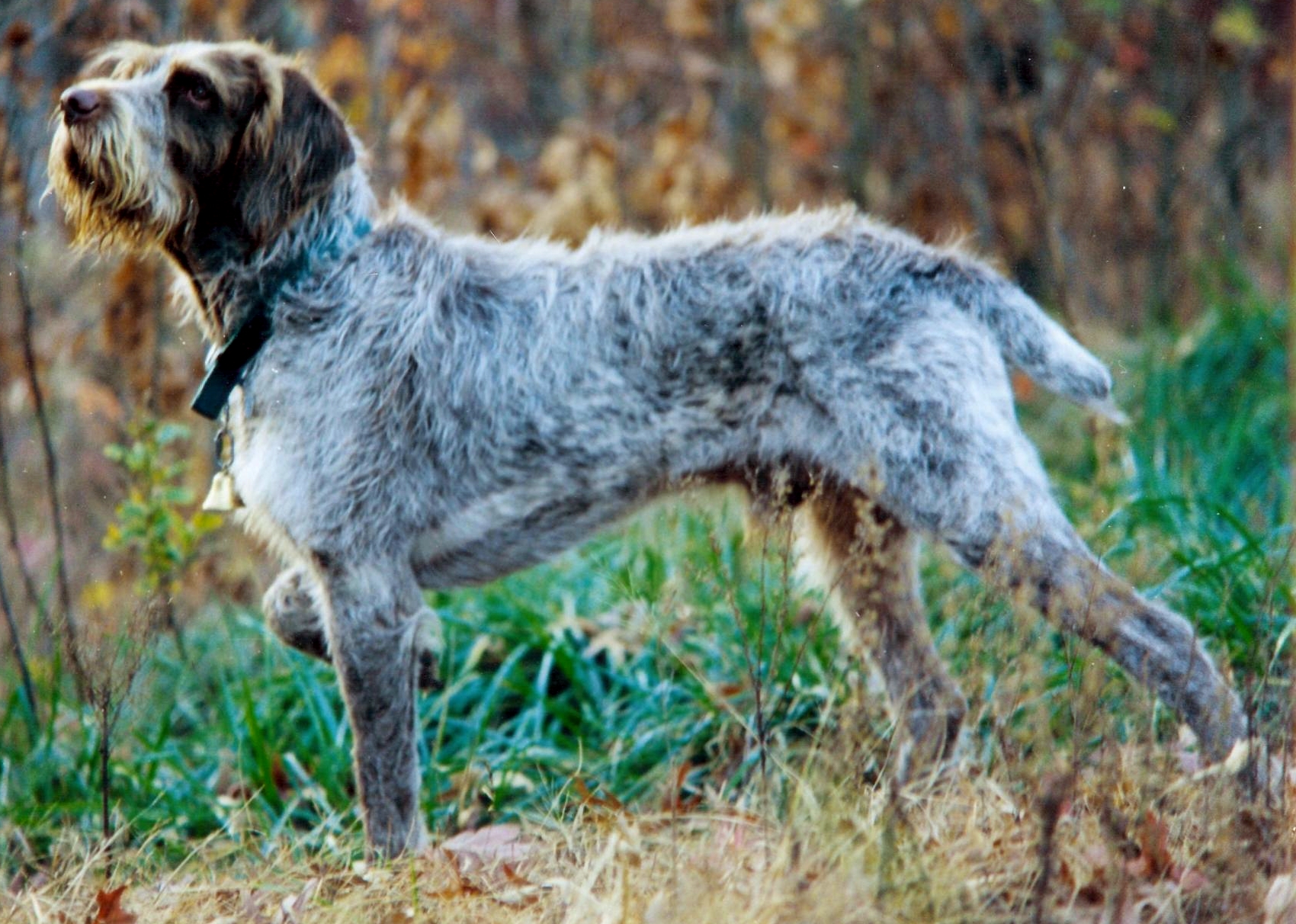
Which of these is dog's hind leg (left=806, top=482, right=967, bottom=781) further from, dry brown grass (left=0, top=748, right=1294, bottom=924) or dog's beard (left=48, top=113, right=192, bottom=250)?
dog's beard (left=48, top=113, right=192, bottom=250)

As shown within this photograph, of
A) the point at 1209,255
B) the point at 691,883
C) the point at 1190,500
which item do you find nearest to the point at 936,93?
the point at 1209,255

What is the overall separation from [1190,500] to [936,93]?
15.0 ft

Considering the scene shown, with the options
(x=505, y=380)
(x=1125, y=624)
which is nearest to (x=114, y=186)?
(x=505, y=380)

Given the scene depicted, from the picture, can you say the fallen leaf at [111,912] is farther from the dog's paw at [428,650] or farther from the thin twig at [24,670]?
the thin twig at [24,670]

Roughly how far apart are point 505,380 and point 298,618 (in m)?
0.88

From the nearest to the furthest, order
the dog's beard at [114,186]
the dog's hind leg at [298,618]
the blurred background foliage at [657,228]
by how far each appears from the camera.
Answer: the dog's beard at [114,186], the dog's hind leg at [298,618], the blurred background foliage at [657,228]

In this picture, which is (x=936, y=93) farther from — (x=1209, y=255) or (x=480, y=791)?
(x=480, y=791)

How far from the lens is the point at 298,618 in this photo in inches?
158

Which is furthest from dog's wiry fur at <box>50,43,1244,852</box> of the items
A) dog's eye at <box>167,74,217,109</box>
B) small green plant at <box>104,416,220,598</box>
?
small green plant at <box>104,416,220,598</box>

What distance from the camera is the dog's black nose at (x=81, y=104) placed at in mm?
3545

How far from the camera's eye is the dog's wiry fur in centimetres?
364

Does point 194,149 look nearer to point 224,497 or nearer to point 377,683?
point 224,497

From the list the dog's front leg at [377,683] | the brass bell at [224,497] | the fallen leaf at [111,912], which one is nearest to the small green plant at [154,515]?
the brass bell at [224,497]

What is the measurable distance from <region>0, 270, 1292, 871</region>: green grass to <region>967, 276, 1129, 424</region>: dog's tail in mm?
456
